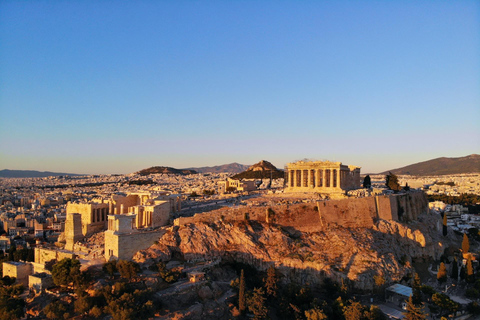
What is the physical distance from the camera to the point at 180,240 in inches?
1078

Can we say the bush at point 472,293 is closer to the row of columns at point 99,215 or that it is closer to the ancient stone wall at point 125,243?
the ancient stone wall at point 125,243

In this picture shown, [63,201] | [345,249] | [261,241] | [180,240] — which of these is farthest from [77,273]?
[63,201]

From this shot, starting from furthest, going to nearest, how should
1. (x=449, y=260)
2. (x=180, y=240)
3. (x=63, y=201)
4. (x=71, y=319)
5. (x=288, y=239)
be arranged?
(x=63, y=201) → (x=449, y=260) → (x=288, y=239) → (x=180, y=240) → (x=71, y=319)

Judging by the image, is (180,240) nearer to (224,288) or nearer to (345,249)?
(224,288)

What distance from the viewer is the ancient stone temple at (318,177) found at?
4103 cm

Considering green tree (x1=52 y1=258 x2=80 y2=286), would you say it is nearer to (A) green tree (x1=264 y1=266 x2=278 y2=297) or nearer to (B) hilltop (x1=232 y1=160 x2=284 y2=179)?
(A) green tree (x1=264 y1=266 x2=278 y2=297)

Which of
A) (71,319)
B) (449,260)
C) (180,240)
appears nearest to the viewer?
(71,319)

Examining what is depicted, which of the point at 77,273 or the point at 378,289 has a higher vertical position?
the point at 77,273

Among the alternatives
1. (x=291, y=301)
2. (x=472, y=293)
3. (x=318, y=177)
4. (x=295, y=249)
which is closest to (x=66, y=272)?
(x=291, y=301)

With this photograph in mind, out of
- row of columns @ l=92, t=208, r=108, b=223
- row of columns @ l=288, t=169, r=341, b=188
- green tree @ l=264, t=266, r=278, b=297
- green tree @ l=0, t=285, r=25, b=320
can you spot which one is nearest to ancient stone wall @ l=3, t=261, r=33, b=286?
green tree @ l=0, t=285, r=25, b=320

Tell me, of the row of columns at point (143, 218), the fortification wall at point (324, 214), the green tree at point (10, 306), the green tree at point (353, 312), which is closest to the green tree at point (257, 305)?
the green tree at point (353, 312)

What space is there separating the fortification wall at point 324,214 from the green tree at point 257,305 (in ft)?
29.0

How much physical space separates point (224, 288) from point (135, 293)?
591 cm

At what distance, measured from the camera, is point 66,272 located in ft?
74.5
